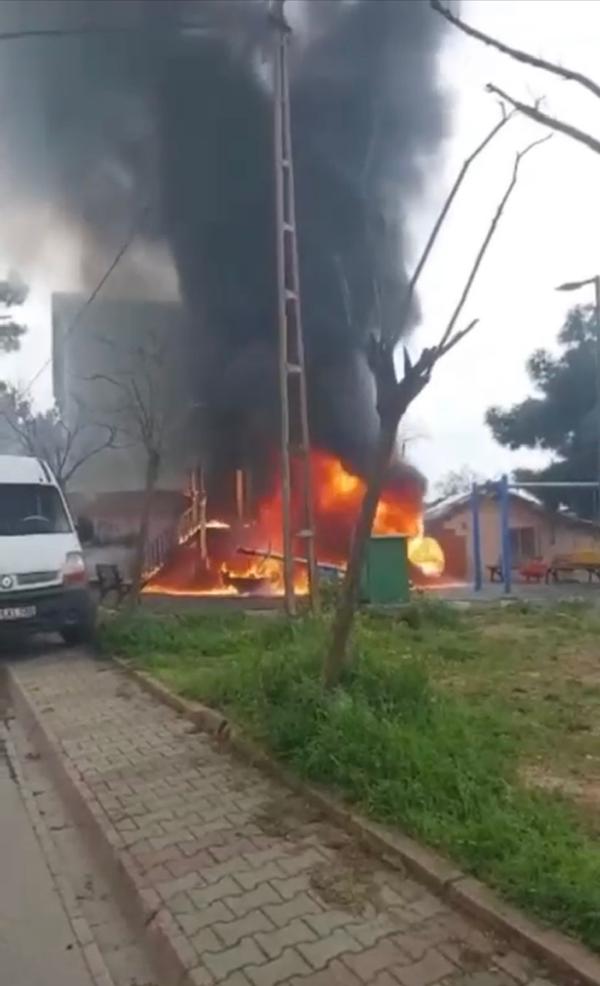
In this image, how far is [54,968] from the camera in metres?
2.90

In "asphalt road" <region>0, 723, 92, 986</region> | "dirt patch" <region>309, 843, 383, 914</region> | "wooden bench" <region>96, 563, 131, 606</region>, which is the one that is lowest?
"asphalt road" <region>0, 723, 92, 986</region>

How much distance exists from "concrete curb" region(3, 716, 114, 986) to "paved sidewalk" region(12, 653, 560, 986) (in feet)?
0.65

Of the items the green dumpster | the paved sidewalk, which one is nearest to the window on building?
the green dumpster

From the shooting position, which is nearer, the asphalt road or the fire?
the asphalt road

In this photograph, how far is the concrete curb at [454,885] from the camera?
2430 millimetres

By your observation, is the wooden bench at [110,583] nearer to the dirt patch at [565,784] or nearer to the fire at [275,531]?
the fire at [275,531]

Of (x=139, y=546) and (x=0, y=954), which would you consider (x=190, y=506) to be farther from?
(x=0, y=954)

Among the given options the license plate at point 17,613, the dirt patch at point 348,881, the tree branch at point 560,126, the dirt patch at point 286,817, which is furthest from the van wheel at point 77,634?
the tree branch at point 560,126

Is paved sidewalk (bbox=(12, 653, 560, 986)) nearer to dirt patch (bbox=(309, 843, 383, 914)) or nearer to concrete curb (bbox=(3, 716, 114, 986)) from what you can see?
dirt patch (bbox=(309, 843, 383, 914))

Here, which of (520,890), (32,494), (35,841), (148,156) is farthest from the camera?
(148,156)

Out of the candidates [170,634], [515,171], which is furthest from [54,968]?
[170,634]

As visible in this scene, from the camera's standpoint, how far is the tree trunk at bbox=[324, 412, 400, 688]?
189 inches

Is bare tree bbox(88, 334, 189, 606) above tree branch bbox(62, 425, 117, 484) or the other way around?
above

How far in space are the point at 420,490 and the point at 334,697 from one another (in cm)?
1483
